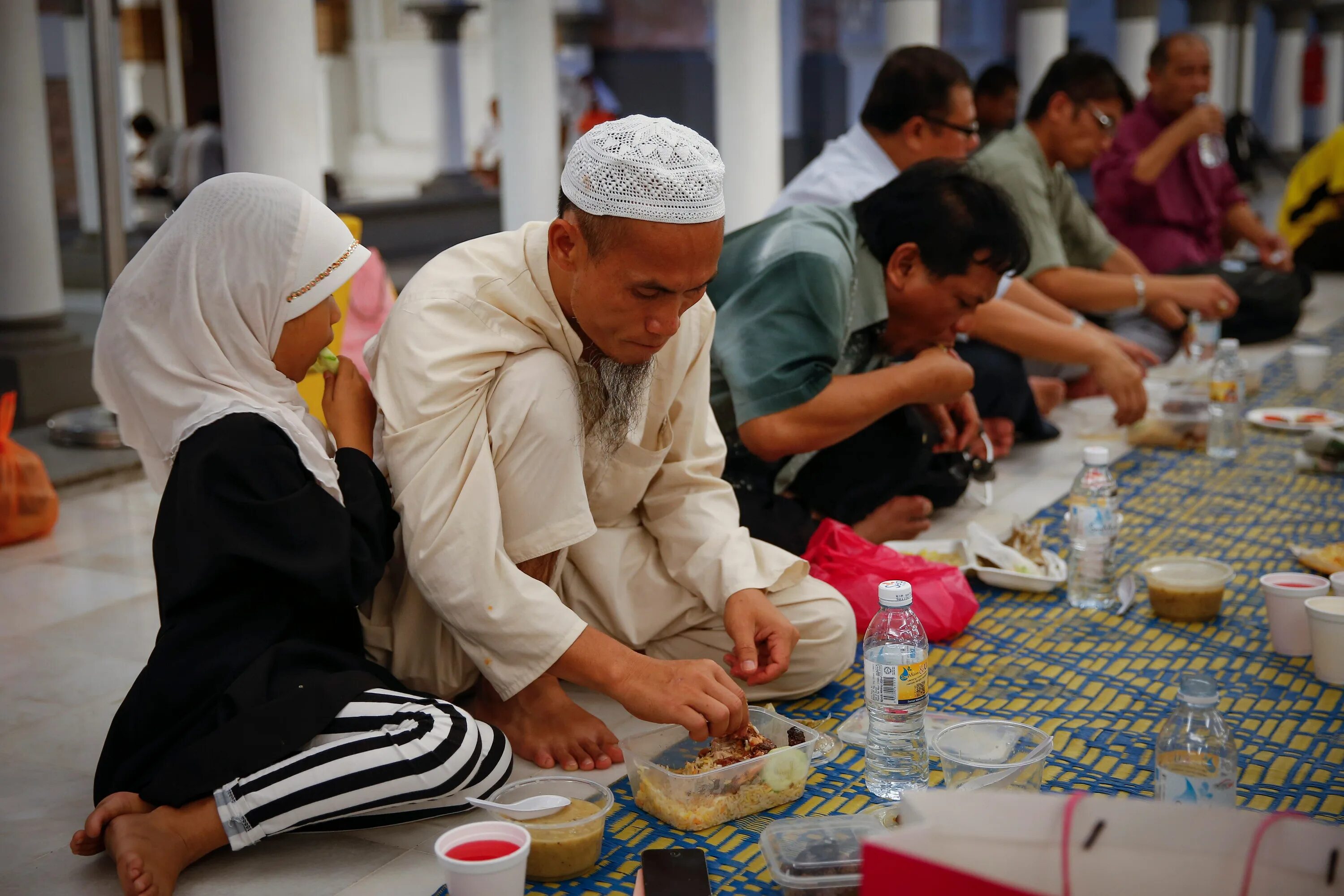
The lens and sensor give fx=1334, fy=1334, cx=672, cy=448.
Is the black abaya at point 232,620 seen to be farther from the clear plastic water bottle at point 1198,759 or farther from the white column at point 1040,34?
the white column at point 1040,34

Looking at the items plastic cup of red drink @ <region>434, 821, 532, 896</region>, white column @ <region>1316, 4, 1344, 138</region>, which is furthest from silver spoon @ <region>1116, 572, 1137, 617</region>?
white column @ <region>1316, 4, 1344, 138</region>

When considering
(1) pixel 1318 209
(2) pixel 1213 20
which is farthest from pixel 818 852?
(2) pixel 1213 20

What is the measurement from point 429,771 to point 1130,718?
4.38 ft

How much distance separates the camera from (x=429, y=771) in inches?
79.9

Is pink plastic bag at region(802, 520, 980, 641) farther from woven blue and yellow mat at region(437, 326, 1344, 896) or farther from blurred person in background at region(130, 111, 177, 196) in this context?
blurred person in background at region(130, 111, 177, 196)

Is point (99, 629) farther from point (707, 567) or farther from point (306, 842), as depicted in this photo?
point (707, 567)

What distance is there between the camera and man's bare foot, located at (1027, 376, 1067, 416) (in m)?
4.86

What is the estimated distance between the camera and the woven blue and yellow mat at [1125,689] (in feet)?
7.05

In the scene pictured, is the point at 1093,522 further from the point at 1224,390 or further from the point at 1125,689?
the point at 1224,390

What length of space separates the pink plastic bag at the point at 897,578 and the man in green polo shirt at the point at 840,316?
17cm

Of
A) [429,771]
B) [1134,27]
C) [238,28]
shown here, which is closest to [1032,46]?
[1134,27]

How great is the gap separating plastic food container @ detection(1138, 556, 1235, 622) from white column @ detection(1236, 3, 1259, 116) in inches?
599

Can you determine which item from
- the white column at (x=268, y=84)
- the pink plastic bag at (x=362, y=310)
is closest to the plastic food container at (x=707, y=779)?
the pink plastic bag at (x=362, y=310)

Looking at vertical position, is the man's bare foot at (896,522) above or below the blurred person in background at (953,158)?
below
